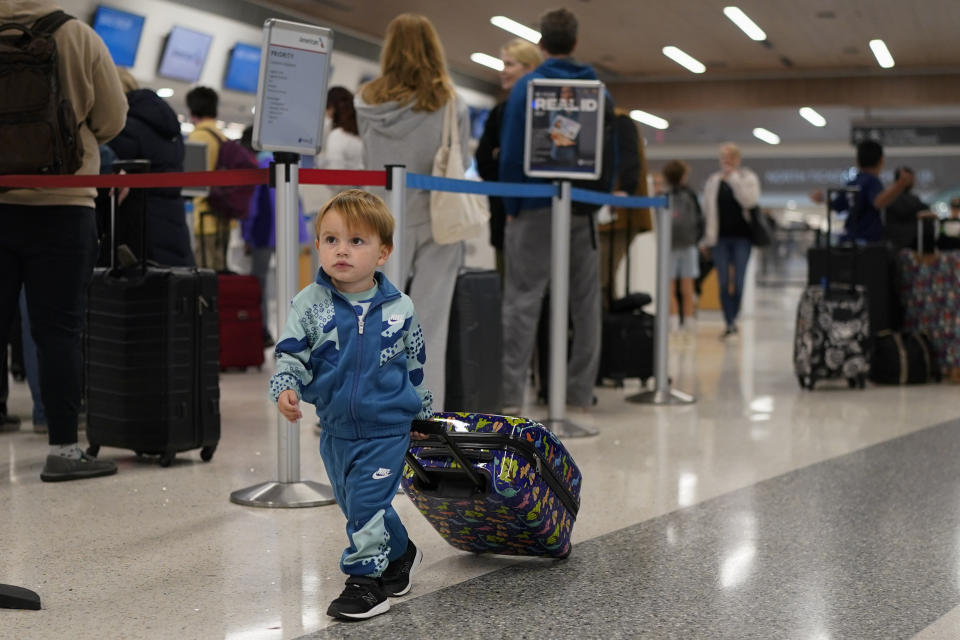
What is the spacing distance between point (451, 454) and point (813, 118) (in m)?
20.6

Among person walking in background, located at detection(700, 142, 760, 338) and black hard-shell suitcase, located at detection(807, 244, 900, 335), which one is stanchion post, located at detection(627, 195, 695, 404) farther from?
person walking in background, located at detection(700, 142, 760, 338)

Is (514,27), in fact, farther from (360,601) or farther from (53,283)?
(360,601)

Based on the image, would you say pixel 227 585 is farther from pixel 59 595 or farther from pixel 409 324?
pixel 409 324

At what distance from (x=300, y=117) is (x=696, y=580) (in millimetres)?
1764

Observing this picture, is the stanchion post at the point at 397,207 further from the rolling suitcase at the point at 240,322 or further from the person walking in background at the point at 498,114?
the rolling suitcase at the point at 240,322

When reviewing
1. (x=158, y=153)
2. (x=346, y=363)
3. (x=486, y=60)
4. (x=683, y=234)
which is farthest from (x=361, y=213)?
(x=486, y=60)

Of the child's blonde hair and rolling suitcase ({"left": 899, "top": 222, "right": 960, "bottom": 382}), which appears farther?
rolling suitcase ({"left": 899, "top": 222, "right": 960, "bottom": 382})

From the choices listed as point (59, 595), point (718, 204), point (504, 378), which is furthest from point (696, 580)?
point (718, 204)

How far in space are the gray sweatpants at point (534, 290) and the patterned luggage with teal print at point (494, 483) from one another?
7.68 ft

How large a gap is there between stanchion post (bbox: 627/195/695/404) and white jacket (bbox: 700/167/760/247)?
4.66m

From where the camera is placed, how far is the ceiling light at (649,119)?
→ 19.3 metres

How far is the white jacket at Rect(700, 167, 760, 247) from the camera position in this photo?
411 inches

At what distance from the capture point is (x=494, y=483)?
8.40 ft

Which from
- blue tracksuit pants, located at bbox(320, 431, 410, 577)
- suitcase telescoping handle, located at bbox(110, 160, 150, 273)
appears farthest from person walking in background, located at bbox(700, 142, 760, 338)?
blue tracksuit pants, located at bbox(320, 431, 410, 577)
